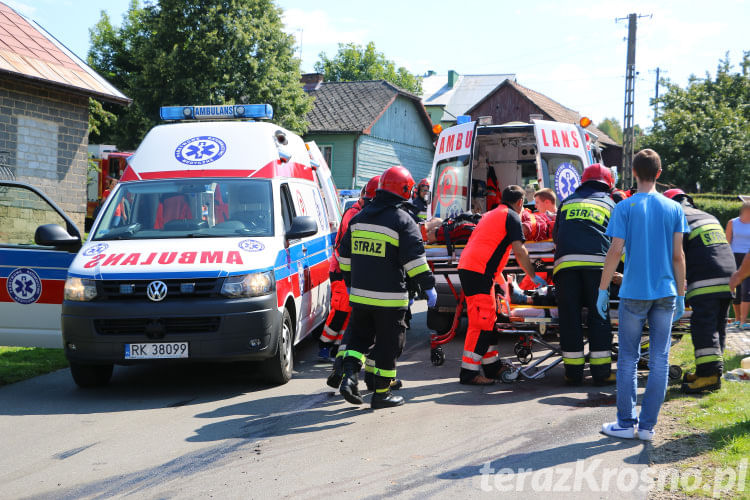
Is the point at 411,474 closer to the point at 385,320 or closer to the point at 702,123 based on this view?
the point at 385,320

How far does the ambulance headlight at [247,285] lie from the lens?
265 inches

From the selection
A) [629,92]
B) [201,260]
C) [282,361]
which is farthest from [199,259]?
[629,92]

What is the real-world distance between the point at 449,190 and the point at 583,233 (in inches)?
189

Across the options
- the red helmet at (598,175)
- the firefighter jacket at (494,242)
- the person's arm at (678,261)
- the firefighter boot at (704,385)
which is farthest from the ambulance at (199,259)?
the firefighter boot at (704,385)

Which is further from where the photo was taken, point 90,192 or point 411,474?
point 90,192

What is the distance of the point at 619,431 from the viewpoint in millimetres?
5574

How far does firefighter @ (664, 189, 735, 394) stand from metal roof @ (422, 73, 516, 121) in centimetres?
6292

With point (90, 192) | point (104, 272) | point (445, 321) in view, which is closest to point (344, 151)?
point (90, 192)

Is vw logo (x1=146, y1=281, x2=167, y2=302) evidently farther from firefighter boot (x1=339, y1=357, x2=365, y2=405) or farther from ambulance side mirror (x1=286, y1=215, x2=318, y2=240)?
firefighter boot (x1=339, y1=357, x2=365, y2=405)

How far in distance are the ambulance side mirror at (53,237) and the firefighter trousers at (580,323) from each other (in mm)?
4423

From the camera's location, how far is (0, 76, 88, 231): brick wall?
17328 mm

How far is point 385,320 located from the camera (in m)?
6.48

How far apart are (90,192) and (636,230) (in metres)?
27.7

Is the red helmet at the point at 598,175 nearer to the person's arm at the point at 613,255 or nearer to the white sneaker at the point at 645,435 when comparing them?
the person's arm at the point at 613,255
